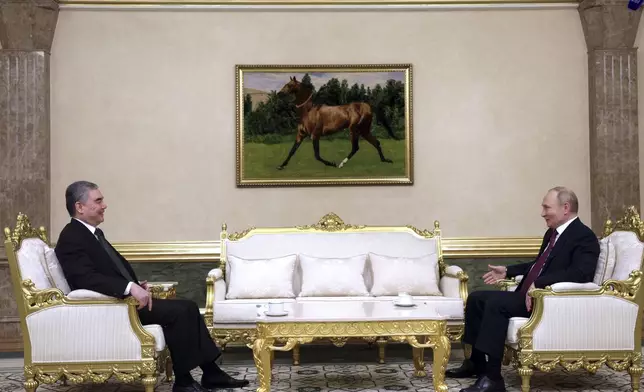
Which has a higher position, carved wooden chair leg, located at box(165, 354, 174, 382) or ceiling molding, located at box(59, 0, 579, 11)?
ceiling molding, located at box(59, 0, 579, 11)

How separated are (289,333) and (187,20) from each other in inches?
161

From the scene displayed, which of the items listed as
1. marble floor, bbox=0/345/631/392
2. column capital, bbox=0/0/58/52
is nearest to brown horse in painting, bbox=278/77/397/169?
marble floor, bbox=0/345/631/392

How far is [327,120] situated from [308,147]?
339 millimetres

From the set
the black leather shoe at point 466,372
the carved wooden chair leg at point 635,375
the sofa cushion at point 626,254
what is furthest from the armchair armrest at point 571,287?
the black leather shoe at point 466,372

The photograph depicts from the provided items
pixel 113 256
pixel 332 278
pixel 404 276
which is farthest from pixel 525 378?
pixel 113 256

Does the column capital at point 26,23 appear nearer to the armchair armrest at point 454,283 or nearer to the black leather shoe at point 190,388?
the black leather shoe at point 190,388

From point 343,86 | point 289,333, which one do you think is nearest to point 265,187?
point 343,86

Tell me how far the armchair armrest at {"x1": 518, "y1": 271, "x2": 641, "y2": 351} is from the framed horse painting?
2.83 m

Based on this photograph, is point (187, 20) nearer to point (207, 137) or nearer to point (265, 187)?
point (207, 137)

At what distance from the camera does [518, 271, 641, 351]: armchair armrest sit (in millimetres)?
5270

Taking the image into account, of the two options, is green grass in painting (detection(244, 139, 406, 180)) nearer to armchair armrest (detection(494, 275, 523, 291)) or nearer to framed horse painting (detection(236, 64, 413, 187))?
framed horse painting (detection(236, 64, 413, 187))

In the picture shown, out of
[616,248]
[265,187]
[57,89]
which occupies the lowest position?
[616,248]

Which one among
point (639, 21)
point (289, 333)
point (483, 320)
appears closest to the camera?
point (289, 333)

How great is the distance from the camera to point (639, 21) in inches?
303
